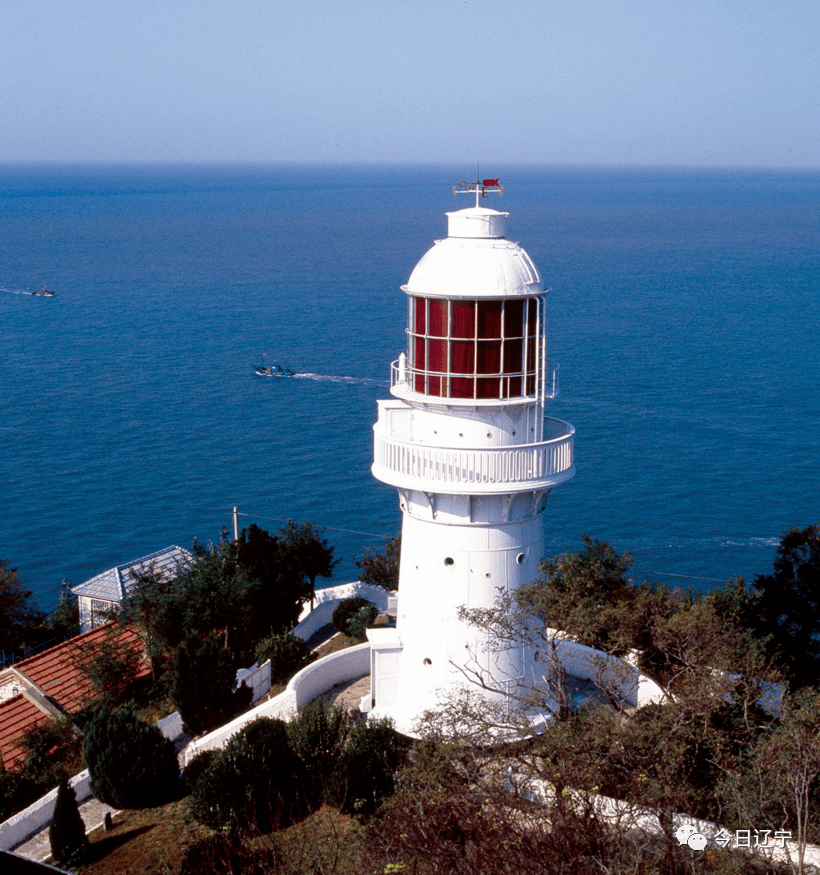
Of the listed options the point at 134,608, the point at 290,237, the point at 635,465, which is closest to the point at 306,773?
the point at 134,608

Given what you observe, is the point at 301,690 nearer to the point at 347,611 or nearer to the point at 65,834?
the point at 65,834

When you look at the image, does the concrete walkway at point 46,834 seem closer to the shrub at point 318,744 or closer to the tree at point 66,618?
the shrub at point 318,744

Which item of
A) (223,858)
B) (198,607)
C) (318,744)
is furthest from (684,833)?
(198,607)

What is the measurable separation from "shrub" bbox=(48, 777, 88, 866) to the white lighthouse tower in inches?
247

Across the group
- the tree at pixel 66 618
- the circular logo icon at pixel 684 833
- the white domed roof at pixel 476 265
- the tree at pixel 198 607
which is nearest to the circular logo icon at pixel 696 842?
the circular logo icon at pixel 684 833

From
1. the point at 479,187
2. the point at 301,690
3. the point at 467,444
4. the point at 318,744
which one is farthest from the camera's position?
the point at 301,690

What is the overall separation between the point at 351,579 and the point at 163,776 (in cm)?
2765

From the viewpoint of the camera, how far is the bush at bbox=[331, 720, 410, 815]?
60.3 ft

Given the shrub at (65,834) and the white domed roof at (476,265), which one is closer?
the white domed roof at (476,265)

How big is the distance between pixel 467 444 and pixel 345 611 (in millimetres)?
11716

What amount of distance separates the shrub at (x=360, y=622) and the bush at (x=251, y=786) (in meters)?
7.82

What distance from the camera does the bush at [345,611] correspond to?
93.1 feet

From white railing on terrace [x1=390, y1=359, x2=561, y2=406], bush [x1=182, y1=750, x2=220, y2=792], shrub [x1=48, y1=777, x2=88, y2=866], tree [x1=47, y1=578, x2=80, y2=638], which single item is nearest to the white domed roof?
white railing on terrace [x1=390, y1=359, x2=561, y2=406]

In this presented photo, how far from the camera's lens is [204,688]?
23.0 m
